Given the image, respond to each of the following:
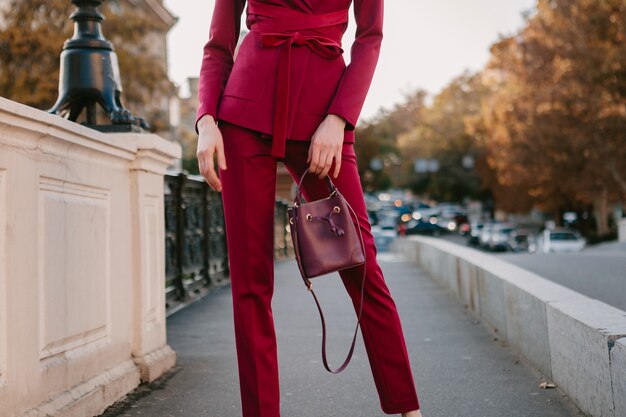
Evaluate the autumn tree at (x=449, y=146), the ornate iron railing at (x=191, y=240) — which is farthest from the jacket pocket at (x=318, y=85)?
the autumn tree at (x=449, y=146)

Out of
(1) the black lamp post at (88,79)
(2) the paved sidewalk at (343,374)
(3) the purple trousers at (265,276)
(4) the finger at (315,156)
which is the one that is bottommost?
(2) the paved sidewalk at (343,374)

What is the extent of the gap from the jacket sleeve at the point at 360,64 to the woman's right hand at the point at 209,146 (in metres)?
0.38

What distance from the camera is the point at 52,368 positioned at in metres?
3.69

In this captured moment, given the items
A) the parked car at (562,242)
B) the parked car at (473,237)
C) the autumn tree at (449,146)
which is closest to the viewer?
the parked car at (562,242)

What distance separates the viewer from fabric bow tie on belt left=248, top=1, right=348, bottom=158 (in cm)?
308

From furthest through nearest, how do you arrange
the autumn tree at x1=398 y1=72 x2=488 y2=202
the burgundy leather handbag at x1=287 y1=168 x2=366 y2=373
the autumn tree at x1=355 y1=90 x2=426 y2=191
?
the autumn tree at x1=355 y1=90 x2=426 y2=191 → the autumn tree at x1=398 y1=72 x2=488 y2=202 → the burgundy leather handbag at x1=287 y1=168 x2=366 y2=373

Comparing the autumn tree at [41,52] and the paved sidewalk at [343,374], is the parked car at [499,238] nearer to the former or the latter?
the autumn tree at [41,52]

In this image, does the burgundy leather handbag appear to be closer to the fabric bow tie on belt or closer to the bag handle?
the bag handle

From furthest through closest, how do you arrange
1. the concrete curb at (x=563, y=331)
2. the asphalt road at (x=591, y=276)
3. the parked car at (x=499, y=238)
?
the parked car at (x=499, y=238) < the asphalt road at (x=591, y=276) < the concrete curb at (x=563, y=331)

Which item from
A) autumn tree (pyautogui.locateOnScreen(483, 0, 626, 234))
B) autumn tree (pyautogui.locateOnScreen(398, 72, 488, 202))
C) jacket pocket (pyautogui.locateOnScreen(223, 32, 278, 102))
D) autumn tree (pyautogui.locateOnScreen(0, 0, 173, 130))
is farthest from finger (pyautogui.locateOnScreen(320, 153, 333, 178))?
autumn tree (pyautogui.locateOnScreen(398, 72, 488, 202))

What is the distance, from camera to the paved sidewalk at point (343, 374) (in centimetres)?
430

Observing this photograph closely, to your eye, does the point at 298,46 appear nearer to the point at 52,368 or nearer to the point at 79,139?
the point at 79,139

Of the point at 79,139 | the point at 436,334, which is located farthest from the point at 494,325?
the point at 79,139

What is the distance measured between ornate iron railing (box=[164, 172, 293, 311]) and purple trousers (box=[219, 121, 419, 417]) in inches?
207
